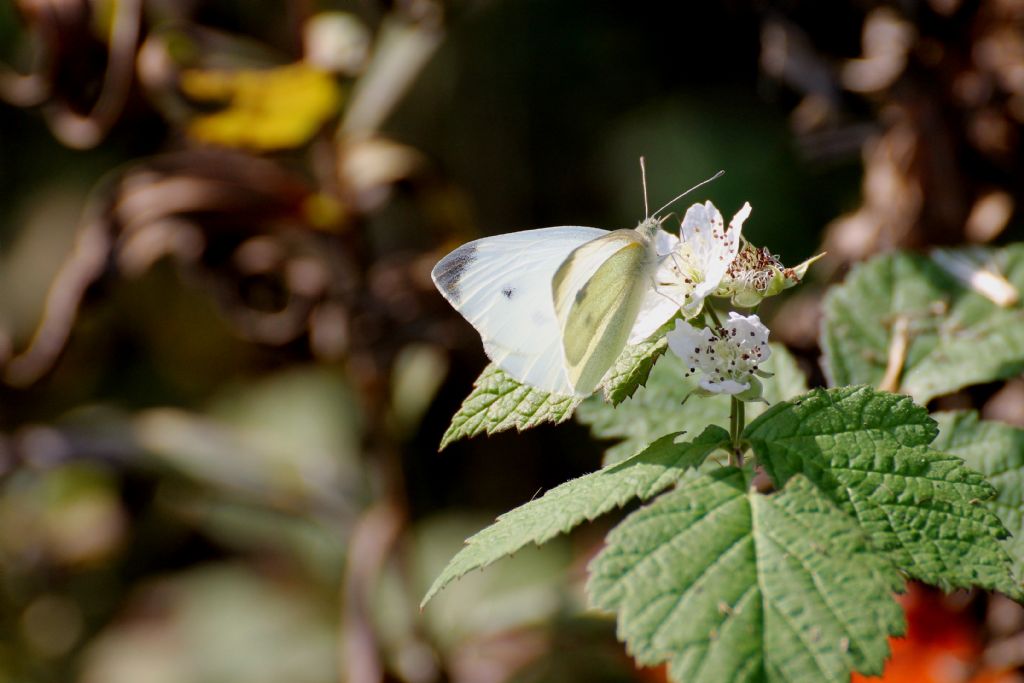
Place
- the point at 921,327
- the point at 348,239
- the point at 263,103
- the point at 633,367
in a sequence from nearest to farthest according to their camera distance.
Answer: the point at 633,367 < the point at 921,327 < the point at 263,103 < the point at 348,239

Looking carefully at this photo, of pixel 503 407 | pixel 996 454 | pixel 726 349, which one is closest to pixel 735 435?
pixel 726 349

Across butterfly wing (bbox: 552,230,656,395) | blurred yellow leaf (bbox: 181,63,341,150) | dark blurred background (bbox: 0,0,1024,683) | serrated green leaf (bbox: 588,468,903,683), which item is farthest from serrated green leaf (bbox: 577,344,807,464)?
blurred yellow leaf (bbox: 181,63,341,150)

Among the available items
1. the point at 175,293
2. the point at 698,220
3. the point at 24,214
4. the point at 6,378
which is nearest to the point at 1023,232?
→ the point at 698,220

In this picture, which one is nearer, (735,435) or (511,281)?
(735,435)

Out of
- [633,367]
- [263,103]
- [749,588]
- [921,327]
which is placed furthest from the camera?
[263,103]

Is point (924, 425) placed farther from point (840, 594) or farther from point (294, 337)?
point (294, 337)

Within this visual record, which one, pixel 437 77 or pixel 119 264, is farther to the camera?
pixel 437 77

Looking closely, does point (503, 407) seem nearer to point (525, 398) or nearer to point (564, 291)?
point (525, 398)

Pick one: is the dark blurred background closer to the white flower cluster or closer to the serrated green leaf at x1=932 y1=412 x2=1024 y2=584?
the serrated green leaf at x1=932 y1=412 x2=1024 y2=584
